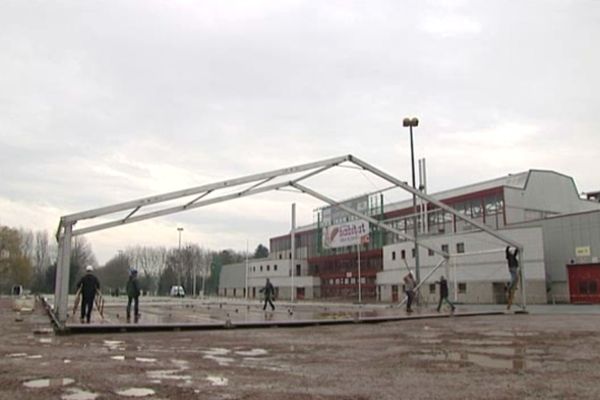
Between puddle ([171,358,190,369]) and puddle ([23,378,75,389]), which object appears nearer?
puddle ([23,378,75,389])

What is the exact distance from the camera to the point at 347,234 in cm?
5991

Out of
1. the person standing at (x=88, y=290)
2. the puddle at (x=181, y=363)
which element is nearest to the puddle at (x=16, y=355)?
the puddle at (x=181, y=363)

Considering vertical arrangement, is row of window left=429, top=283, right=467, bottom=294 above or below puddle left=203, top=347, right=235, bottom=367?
above

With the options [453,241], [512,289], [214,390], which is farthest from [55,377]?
[453,241]

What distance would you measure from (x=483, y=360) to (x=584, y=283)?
3487 cm

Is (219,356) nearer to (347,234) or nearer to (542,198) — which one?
(542,198)

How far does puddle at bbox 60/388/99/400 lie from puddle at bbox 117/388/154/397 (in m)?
0.32

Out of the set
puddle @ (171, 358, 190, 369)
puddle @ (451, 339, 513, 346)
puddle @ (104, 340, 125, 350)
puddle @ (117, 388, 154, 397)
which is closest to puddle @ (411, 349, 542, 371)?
puddle @ (451, 339, 513, 346)

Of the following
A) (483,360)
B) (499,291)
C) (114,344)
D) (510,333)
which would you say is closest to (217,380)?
(483,360)

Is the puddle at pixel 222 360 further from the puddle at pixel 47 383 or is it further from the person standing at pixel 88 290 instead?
the person standing at pixel 88 290

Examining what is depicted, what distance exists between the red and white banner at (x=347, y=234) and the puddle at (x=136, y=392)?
4971cm

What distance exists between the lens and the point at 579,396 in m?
6.90

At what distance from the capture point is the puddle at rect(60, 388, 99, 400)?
6883mm

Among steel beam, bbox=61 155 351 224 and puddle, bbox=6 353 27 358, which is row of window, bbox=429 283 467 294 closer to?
steel beam, bbox=61 155 351 224
